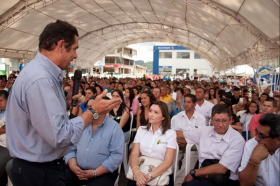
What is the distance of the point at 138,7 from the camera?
13.4 meters

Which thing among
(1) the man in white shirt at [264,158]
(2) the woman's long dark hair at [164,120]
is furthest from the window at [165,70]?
(1) the man in white shirt at [264,158]

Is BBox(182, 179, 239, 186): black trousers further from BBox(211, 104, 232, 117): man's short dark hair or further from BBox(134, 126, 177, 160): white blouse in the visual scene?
BBox(211, 104, 232, 117): man's short dark hair

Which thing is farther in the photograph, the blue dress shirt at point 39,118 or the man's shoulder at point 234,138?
the man's shoulder at point 234,138

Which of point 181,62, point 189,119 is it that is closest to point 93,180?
point 189,119

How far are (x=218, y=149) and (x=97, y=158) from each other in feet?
4.50

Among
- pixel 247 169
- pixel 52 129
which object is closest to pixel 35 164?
pixel 52 129

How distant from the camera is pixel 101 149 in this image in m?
2.51

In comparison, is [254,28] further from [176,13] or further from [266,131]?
[266,131]

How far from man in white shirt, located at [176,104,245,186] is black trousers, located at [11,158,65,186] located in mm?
1550

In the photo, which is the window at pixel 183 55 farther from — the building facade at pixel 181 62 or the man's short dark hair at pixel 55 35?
the man's short dark hair at pixel 55 35

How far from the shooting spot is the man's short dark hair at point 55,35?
1.31 m

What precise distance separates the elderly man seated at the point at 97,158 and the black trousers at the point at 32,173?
3.43ft

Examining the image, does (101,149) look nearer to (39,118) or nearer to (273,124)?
(39,118)

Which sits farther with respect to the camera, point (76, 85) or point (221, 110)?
point (221, 110)
